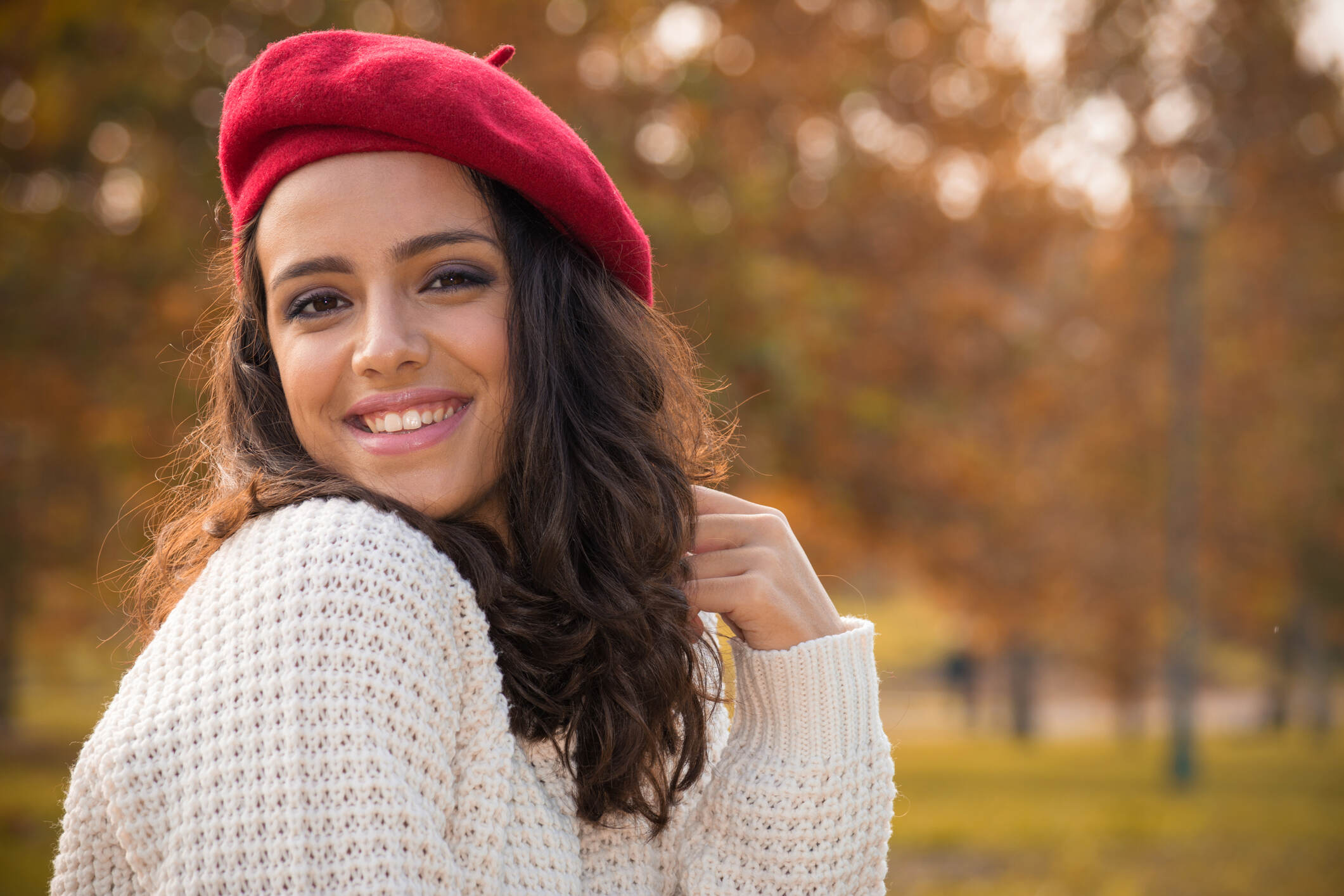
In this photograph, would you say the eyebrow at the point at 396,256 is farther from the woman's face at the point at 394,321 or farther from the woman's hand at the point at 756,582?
the woman's hand at the point at 756,582

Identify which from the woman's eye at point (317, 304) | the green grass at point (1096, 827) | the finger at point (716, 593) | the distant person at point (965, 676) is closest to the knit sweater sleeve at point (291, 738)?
the woman's eye at point (317, 304)

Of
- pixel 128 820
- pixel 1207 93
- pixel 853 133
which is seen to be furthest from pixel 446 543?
pixel 1207 93

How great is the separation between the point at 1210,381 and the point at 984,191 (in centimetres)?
592

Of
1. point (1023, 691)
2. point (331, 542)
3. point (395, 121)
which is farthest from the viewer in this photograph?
point (1023, 691)

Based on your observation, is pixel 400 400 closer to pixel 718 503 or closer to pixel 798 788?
pixel 718 503

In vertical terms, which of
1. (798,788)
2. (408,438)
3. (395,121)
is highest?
(395,121)

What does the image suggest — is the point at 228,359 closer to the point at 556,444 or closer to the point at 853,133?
the point at 556,444

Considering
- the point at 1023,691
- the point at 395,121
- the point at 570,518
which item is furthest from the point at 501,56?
the point at 1023,691

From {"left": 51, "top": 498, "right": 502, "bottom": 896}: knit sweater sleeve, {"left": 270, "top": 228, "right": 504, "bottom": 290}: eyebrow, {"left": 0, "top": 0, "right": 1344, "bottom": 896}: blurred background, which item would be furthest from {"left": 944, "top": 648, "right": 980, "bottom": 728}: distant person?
{"left": 51, "top": 498, "right": 502, "bottom": 896}: knit sweater sleeve

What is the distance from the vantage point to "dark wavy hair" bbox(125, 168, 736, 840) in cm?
171

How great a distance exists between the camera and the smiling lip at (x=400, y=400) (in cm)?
176

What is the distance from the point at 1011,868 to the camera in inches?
331

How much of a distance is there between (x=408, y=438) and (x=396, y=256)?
0.27m

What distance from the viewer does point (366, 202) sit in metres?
1.71
